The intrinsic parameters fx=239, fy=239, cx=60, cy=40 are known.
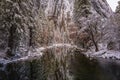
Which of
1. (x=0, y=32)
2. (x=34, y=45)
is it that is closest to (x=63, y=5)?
(x=34, y=45)

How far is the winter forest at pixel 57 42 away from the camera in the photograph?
20216 mm

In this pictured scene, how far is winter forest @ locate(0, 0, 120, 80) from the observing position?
66.3 ft

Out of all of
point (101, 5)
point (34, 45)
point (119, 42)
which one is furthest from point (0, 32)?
point (101, 5)

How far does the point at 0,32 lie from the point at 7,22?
296 centimetres

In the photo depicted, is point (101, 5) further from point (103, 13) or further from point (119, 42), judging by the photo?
→ point (119, 42)

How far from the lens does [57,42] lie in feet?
199

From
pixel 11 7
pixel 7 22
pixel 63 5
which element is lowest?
pixel 7 22

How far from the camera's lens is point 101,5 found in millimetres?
73250

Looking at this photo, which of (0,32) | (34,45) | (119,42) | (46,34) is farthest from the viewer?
(46,34)

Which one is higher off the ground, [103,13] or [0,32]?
[103,13]

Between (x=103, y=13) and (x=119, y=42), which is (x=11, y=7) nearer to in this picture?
(x=119, y=42)

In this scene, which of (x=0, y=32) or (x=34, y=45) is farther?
(x=34, y=45)

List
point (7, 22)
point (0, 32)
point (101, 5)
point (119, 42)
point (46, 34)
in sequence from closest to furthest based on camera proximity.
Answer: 1. point (7, 22)
2. point (0, 32)
3. point (119, 42)
4. point (46, 34)
5. point (101, 5)

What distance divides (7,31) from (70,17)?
34063 millimetres
